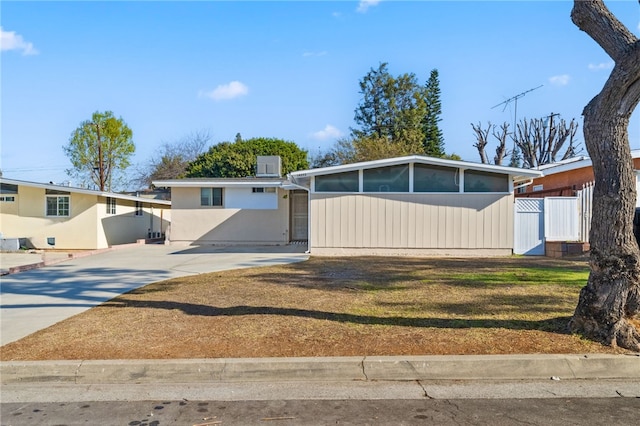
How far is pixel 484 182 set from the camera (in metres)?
14.8

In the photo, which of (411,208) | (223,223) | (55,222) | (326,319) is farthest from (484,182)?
(55,222)

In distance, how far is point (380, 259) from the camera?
44.4 ft

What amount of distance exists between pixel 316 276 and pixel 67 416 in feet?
21.5

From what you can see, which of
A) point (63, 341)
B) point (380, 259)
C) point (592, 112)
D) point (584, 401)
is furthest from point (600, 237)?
point (380, 259)

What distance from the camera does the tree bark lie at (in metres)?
5.17

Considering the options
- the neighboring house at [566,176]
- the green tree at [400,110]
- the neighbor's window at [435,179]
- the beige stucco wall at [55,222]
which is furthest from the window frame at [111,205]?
the green tree at [400,110]

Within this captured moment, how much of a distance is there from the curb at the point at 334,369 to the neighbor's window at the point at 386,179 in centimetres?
1029

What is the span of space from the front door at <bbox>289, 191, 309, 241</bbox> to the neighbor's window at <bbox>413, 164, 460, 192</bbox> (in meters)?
6.61

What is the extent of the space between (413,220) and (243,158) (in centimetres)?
2525

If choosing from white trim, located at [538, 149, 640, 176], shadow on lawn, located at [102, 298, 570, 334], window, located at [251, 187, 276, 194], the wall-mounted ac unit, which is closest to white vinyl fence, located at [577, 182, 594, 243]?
white trim, located at [538, 149, 640, 176]

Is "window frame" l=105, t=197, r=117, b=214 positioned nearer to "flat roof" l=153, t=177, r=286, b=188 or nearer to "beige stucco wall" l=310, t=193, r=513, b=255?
"flat roof" l=153, t=177, r=286, b=188

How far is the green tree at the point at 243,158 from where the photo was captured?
37719 millimetres

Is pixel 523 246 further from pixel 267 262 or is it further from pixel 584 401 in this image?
pixel 584 401

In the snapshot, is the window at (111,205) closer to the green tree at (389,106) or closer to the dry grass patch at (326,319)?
the dry grass patch at (326,319)
